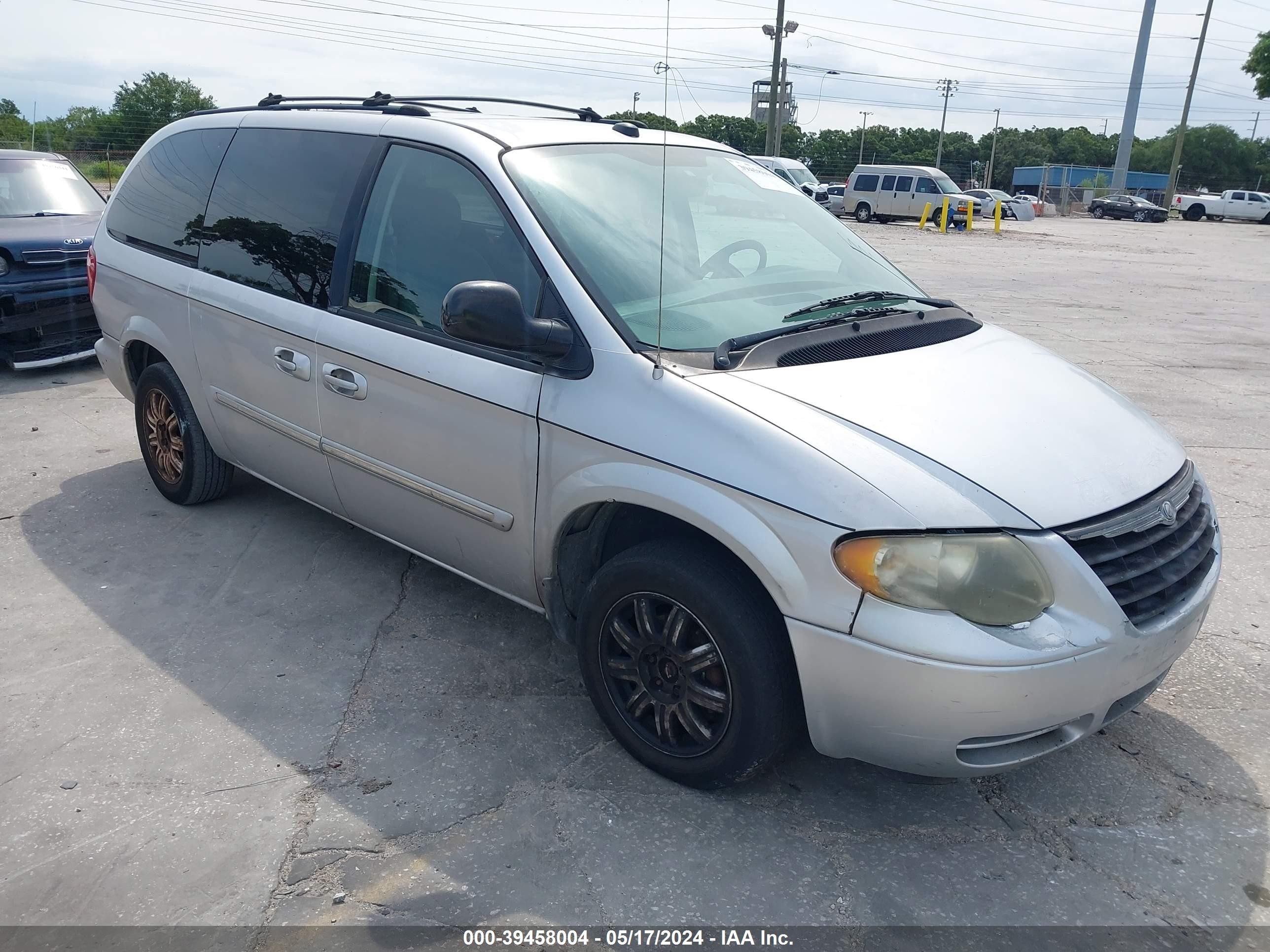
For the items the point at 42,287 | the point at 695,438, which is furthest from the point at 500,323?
the point at 42,287

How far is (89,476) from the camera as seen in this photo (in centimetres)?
557

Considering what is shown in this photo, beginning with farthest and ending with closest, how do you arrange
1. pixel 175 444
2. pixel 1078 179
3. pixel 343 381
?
pixel 1078 179 < pixel 175 444 < pixel 343 381

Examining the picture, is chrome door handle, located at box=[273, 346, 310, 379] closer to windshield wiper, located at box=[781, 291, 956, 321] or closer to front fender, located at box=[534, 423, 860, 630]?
front fender, located at box=[534, 423, 860, 630]

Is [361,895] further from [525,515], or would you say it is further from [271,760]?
[525,515]

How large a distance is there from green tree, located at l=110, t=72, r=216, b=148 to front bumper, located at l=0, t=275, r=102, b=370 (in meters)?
22.6

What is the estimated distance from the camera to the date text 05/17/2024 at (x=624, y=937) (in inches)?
93.0

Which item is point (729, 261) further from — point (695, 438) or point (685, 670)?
point (685, 670)

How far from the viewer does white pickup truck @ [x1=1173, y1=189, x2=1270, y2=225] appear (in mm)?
50281

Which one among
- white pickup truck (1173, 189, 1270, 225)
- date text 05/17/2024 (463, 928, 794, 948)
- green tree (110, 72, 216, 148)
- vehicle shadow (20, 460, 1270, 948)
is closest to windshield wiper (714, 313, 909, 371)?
vehicle shadow (20, 460, 1270, 948)

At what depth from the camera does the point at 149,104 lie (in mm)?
Result: 42562

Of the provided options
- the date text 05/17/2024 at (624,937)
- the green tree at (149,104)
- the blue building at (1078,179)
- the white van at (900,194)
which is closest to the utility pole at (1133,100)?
the blue building at (1078,179)

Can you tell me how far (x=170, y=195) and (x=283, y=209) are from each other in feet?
3.63

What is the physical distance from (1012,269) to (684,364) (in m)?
17.7

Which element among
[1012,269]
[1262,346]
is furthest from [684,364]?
[1012,269]
